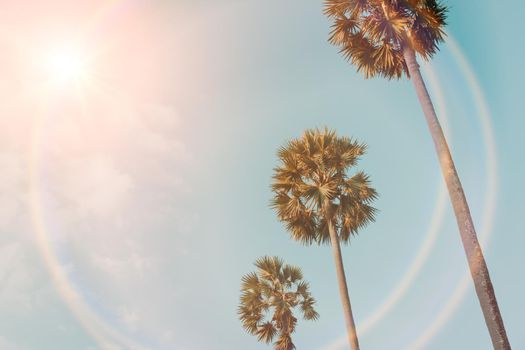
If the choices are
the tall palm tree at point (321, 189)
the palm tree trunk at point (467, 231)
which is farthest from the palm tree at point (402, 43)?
the tall palm tree at point (321, 189)

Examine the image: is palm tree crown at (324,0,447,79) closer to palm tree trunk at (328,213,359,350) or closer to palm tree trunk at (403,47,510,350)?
palm tree trunk at (403,47,510,350)

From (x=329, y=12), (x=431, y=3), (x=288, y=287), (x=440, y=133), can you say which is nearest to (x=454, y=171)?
(x=440, y=133)

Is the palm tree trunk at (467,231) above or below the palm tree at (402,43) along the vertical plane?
below

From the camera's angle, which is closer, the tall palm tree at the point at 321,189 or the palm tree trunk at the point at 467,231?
the palm tree trunk at the point at 467,231

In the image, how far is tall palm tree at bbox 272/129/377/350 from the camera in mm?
18078

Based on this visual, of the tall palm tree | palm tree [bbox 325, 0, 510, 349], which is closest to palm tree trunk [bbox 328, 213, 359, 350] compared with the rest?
the tall palm tree

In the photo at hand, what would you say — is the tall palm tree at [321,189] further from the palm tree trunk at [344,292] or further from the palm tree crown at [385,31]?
the palm tree crown at [385,31]

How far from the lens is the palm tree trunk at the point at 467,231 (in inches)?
339

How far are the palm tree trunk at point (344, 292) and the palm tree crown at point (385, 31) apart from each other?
6468 millimetres

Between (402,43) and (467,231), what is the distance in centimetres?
691

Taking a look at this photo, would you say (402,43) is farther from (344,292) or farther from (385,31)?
(344,292)

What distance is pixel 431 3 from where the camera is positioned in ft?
46.6

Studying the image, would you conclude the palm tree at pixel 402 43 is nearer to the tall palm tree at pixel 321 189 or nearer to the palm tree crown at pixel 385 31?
the palm tree crown at pixel 385 31

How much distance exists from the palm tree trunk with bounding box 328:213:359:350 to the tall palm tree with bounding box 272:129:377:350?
0.27 metres
